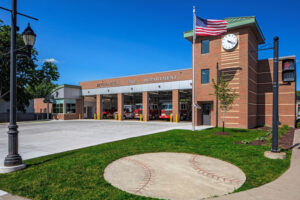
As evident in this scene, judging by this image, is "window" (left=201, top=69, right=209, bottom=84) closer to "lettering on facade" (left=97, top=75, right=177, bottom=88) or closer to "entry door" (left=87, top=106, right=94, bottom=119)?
"lettering on facade" (left=97, top=75, right=177, bottom=88)

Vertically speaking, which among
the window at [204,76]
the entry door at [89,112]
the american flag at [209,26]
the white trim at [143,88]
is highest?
the american flag at [209,26]

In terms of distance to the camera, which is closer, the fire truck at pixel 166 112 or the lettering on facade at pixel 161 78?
the lettering on facade at pixel 161 78

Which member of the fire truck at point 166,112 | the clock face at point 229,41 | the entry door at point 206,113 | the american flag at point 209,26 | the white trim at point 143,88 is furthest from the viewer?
the fire truck at point 166,112

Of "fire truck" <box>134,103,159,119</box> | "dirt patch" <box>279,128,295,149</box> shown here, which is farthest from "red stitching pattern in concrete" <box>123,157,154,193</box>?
"fire truck" <box>134,103,159,119</box>

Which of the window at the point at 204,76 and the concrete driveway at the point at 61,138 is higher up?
the window at the point at 204,76

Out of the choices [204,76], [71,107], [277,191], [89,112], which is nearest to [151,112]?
[204,76]

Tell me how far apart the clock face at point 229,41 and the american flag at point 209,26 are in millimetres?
4656

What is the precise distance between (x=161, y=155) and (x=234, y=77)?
13972mm

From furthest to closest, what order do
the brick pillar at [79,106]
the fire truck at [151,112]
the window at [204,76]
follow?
the brick pillar at [79,106] < the fire truck at [151,112] < the window at [204,76]

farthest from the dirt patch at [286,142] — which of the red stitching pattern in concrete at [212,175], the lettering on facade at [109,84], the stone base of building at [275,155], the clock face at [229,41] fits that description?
the lettering on facade at [109,84]

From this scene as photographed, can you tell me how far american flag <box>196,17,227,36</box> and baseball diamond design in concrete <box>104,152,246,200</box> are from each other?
10860 millimetres

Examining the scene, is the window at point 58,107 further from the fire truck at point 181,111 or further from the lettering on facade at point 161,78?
the fire truck at point 181,111

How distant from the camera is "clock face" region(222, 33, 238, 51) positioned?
61.0ft

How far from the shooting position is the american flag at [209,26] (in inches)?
574
